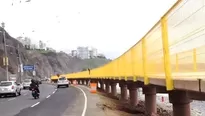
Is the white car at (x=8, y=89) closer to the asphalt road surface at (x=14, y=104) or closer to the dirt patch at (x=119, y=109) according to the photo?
the asphalt road surface at (x=14, y=104)

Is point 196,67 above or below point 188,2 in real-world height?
below

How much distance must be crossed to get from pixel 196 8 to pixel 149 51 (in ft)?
21.5

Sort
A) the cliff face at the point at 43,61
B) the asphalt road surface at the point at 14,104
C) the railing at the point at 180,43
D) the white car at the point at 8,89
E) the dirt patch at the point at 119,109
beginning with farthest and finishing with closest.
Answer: the cliff face at the point at 43,61, the white car at the point at 8,89, the dirt patch at the point at 119,109, the asphalt road surface at the point at 14,104, the railing at the point at 180,43

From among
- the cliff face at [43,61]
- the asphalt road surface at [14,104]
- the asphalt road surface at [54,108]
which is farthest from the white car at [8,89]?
the cliff face at [43,61]

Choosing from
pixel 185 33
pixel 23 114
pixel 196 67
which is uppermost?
pixel 185 33

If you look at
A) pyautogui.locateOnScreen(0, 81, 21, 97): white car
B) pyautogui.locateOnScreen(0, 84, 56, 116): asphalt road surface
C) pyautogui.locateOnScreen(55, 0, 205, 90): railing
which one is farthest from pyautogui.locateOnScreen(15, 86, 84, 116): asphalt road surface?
pyautogui.locateOnScreen(0, 81, 21, 97): white car

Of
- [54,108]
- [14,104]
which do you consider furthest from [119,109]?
[14,104]

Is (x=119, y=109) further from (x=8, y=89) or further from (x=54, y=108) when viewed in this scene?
(x=8, y=89)

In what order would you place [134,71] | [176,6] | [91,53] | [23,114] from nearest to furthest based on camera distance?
1. [176,6]
2. [134,71]
3. [23,114]
4. [91,53]

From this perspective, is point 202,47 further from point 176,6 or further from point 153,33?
point 153,33

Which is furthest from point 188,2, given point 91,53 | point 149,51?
point 91,53

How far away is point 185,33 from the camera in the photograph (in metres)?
8.05

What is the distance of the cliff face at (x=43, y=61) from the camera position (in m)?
102

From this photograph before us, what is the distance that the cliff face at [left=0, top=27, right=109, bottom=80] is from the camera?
101875 mm
